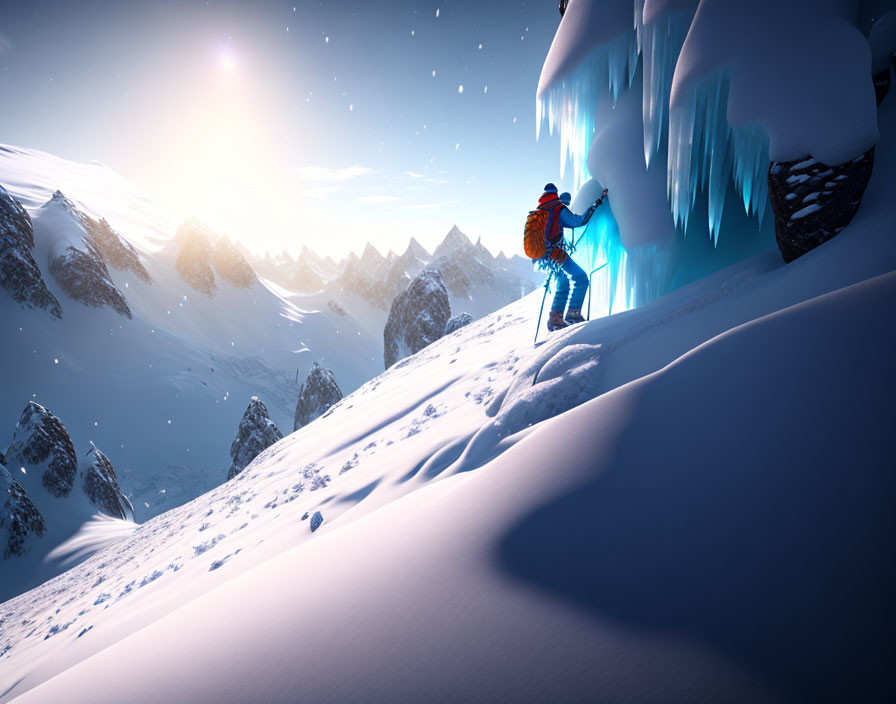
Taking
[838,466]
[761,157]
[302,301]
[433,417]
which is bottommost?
[838,466]

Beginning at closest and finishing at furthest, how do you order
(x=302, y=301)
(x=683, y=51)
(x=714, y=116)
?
1. (x=683, y=51)
2. (x=714, y=116)
3. (x=302, y=301)

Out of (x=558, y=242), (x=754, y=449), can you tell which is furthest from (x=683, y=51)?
(x=754, y=449)

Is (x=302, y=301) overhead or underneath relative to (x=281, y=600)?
overhead

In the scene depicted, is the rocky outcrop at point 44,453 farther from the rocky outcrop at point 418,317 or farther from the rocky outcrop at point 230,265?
the rocky outcrop at point 230,265

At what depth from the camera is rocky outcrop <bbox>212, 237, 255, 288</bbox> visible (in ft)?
225

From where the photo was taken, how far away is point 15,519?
19578mm

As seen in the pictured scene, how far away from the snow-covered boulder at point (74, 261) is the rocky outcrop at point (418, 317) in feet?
112

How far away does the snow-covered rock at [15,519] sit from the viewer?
19312mm

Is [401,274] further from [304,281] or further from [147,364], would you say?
[147,364]

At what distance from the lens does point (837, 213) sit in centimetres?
295

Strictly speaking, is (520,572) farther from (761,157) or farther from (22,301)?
(22,301)

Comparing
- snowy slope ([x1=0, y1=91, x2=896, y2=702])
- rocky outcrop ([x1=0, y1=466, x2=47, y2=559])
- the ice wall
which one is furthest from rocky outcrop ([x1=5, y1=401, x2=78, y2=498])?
the ice wall

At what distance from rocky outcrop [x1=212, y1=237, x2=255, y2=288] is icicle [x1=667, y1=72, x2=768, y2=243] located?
7765 centimetres

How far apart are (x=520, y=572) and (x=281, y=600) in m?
1.14
